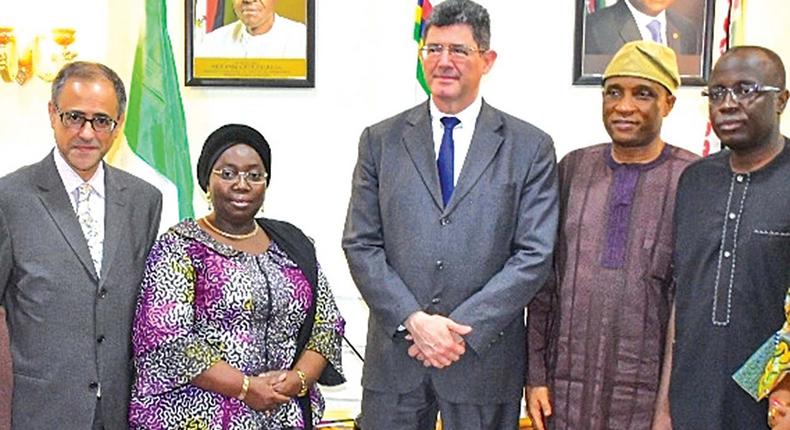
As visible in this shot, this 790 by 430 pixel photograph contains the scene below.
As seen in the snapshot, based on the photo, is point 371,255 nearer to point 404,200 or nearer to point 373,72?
point 404,200

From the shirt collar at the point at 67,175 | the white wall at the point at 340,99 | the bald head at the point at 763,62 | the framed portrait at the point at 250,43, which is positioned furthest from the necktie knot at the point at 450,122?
the framed portrait at the point at 250,43

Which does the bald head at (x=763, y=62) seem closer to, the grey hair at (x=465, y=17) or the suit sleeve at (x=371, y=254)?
the grey hair at (x=465, y=17)

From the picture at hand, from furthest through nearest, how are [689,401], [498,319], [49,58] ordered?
[49,58], [498,319], [689,401]

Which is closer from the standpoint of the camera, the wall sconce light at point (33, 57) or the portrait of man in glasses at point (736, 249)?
the portrait of man in glasses at point (736, 249)

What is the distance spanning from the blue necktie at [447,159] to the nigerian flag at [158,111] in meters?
1.80

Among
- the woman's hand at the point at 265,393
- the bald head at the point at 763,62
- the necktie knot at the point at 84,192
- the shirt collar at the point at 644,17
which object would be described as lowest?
the woman's hand at the point at 265,393

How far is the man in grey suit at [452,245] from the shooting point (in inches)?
101

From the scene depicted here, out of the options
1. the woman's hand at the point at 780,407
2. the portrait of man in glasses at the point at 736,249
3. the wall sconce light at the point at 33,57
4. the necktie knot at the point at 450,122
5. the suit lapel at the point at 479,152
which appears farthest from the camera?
the wall sconce light at the point at 33,57

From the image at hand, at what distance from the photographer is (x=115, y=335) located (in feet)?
7.84

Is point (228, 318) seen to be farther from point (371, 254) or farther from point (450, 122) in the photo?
point (450, 122)

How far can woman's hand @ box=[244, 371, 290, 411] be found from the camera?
95.0 inches

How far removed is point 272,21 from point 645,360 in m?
2.30

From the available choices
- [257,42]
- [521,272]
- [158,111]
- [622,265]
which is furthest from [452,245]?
[158,111]

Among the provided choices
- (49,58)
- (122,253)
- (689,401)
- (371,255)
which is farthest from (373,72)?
(689,401)
